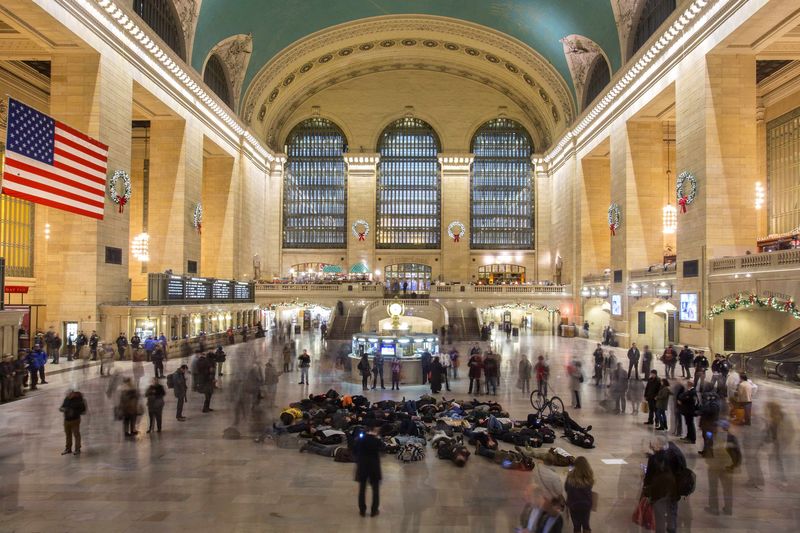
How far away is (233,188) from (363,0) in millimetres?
15303

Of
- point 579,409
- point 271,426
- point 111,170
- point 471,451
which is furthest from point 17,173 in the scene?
point 579,409

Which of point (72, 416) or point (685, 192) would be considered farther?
point (685, 192)

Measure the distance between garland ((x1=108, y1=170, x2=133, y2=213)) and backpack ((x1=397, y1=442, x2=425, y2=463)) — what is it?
1870cm

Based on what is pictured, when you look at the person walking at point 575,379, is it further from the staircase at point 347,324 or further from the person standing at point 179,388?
the staircase at point 347,324

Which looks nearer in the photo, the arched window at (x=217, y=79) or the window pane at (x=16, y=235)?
the window pane at (x=16, y=235)

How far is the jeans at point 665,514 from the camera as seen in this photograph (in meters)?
5.88

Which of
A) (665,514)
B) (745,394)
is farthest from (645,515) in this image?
(745,394)

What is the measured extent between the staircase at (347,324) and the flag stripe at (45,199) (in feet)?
47.7

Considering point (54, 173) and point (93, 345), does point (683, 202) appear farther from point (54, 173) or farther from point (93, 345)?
point (93, 345)

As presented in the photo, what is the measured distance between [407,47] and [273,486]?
4262cm

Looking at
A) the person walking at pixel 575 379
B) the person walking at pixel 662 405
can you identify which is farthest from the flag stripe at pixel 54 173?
the person walking at pixel 662 405

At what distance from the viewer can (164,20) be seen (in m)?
28.2

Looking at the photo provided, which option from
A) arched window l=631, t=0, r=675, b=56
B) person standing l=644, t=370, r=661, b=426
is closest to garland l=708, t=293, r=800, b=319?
person standing l=644, t=370, r=661, b=426

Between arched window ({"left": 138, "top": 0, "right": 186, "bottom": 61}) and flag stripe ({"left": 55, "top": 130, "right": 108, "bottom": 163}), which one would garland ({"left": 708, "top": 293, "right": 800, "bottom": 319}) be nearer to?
flag stripe ({"left": 55, "top": 130, "right": 108, "bottom": 163})
